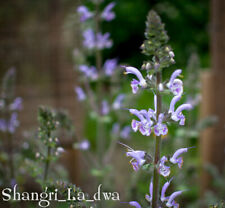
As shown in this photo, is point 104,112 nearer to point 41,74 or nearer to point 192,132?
point 192,132

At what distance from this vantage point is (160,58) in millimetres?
1074

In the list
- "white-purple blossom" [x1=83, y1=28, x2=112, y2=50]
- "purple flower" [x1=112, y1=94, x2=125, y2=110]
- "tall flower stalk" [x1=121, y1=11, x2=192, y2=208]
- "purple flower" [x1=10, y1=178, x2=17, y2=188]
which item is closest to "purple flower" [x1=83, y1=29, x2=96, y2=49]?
"white-purple blossom" [x1=83, y1=28, x2=112, y2=50]

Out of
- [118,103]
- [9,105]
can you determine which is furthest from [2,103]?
[118,103]

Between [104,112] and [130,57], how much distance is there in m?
5.45

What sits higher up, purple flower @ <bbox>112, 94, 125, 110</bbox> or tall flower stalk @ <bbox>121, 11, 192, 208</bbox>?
purple flower @ <bbox>112, 94, 125, 110</bbox>

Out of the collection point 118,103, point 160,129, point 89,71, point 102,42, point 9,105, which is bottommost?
point 160,129

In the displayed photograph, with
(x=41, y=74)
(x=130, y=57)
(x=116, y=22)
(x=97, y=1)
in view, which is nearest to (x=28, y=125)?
(x=41, y=74)

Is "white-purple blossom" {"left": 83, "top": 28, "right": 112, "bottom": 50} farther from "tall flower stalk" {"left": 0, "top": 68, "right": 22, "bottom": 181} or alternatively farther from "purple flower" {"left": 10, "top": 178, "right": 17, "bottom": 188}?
"purple flower" {"left": 10, "top": 178, "right": 17, "bottom": 188}

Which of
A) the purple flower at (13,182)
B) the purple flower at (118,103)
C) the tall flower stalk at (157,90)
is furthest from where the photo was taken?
the purple flower at (118,103)

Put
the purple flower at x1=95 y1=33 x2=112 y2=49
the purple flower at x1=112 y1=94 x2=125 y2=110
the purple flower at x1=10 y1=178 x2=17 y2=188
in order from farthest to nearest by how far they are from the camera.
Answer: the purple flower at x1=112 y1=94 x2=125 y2=110 < the purple flower at x1=95 y1=33 x2=112 y2=49 < the purple flower at x1=10 y1=178 x2=17 y2=188

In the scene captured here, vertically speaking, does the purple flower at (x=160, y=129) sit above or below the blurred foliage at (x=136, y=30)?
below

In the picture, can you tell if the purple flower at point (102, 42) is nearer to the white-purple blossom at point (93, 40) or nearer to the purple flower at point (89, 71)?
the white-purple blossom at point (93, 40)

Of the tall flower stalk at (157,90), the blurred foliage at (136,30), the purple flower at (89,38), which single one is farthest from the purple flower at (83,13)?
the tall flower stalk at (157,90)

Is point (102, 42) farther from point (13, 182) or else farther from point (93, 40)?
point (13, 182)
